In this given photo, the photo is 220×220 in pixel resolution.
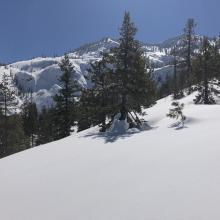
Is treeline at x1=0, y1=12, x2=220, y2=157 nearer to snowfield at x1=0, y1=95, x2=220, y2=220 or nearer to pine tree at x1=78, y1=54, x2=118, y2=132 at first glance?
pine tree at x1=78, y1=54, x2=118, y2=132

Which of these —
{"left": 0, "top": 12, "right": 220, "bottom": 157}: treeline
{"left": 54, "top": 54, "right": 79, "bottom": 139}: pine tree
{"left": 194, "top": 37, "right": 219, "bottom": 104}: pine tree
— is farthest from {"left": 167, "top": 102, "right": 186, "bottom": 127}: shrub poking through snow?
{"left": 54, "top": 54, "right": 79, "bottom": 139}: pine tree

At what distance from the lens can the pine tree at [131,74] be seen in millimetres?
29516

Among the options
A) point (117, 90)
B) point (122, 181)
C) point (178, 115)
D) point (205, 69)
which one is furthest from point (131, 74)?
point (122, 181)

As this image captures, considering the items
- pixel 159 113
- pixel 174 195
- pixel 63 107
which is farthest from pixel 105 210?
pixel 63 107

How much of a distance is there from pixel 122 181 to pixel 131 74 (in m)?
18.1

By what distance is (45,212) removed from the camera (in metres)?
10.6

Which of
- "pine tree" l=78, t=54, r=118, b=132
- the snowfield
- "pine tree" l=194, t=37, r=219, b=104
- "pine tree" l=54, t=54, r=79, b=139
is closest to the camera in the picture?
the snowfield

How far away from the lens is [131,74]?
97.5ft

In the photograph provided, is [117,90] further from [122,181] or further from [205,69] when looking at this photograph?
[122,181]

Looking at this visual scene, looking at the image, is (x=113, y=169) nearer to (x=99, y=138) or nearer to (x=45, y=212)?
(x=45, y=212)

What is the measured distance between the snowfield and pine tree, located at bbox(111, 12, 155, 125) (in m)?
9.74

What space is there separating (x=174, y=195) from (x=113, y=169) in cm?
418

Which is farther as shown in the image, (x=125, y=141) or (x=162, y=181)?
(x=125, y=141)

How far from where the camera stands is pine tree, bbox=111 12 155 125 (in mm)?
29516
